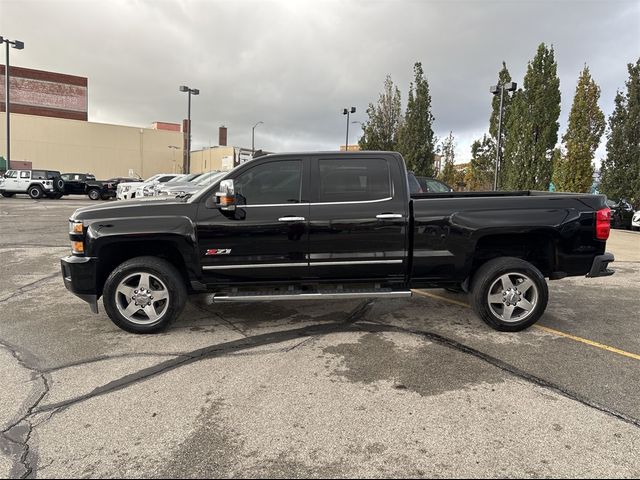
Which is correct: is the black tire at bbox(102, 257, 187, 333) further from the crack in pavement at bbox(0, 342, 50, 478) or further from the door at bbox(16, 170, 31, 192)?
the door at bbox(16, 170, 31, 192)

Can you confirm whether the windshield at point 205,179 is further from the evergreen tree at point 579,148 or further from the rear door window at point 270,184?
the evergreen tree at point 579,148

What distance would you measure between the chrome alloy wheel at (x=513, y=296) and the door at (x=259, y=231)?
7.18 ft

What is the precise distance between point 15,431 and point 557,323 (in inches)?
217

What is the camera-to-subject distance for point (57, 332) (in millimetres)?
4852

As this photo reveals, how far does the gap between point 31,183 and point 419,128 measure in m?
25.5

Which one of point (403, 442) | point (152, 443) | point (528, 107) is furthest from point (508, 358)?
point (528, 107)

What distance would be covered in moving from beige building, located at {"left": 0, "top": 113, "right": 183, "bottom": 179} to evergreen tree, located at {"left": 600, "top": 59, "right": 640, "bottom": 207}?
5809cm

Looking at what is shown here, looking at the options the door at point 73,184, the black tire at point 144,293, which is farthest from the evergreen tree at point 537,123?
the door at point 73,184

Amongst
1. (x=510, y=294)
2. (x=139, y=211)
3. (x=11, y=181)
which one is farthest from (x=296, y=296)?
(x=11, y=181)

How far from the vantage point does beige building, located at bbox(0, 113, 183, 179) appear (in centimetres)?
5906

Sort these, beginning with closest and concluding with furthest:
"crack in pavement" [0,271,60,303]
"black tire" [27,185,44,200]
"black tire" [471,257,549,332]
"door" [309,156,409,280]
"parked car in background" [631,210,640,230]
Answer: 1. "door" [309,156,409,280]
2. "black tire" [471,257,549,332]
3. "crack in pavement" [0,271,60,303]
4. "parked car in background" [631,210,640,230]
5. "black tire" [27,185,44,200]

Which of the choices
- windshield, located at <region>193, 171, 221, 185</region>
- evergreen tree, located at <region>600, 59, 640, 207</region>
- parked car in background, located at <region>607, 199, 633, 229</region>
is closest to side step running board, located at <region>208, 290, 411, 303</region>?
windshield, located at <region>193, 171, 221, 185</region>

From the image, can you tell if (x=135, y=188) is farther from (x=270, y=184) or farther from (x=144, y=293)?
(x=270, y=184)

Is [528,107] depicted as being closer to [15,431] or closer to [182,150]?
[15,431]
